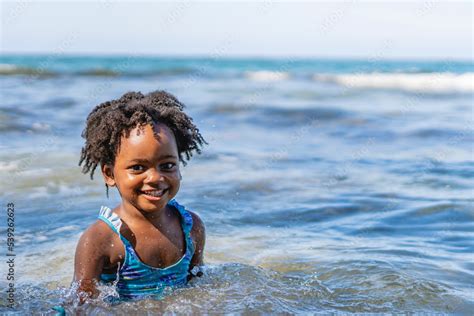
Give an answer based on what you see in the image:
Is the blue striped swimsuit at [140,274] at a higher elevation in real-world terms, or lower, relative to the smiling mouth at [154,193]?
lower

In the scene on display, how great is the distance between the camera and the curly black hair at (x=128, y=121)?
148 inches

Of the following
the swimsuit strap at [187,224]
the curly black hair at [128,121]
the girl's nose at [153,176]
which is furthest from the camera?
the swimsuit strap at [187,224]

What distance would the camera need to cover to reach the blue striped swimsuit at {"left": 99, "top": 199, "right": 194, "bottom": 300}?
151 inches

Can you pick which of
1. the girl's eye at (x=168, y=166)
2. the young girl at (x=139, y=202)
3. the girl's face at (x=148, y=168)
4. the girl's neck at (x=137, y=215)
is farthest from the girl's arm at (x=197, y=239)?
the girl's eye at (x=168, y=166)

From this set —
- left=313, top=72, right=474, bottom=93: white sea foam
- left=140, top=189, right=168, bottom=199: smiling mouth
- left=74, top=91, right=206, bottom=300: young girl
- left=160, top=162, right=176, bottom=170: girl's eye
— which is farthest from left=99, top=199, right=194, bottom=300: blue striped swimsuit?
left=313, top=72, right=474, bottom=93: white sea foam

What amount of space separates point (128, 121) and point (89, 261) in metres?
0.75

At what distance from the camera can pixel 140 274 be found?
390 cm

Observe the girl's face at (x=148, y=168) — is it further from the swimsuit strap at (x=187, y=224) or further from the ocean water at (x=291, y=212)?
the ocean water at (x=291, y=212)

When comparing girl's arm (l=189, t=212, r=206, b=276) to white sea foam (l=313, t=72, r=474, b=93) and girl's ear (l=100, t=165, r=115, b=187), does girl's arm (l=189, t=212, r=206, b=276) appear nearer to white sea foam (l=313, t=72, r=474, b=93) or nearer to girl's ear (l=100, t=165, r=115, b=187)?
girl's ear (l=100, t=165, r=115, b=187)

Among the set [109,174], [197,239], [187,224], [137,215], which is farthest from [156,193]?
[197,239]

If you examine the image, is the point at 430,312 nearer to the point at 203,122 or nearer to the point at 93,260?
the point at 93,260

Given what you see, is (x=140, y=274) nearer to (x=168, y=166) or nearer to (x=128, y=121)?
(x=168, y=166)

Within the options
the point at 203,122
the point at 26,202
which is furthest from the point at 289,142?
the point at 26,202

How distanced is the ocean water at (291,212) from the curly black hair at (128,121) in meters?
0.81
